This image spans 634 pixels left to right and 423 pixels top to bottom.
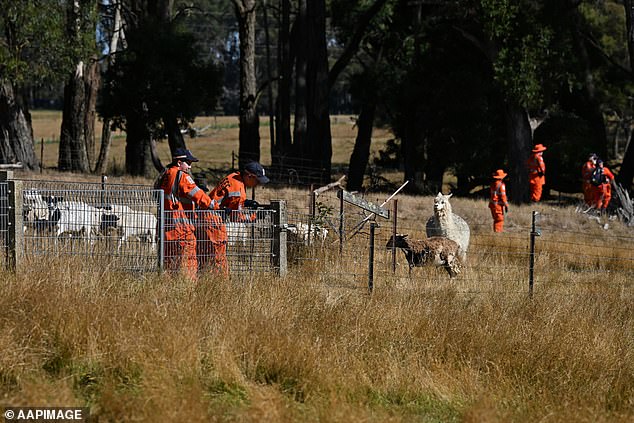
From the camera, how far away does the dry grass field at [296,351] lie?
313 inches

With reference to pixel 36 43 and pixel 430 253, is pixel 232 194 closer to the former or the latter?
pixel 430 253

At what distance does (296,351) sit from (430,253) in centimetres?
565

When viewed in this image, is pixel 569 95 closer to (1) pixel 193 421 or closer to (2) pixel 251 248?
(2) pixel 251 248

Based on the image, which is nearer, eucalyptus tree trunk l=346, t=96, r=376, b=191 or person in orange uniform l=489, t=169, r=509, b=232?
person in orange uniform l=489, t=169, r=509, b=232

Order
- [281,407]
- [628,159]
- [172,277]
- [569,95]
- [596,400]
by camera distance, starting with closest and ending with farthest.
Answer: [281,407] → [596,400] → [172,277] → [628,159] → [569,95]

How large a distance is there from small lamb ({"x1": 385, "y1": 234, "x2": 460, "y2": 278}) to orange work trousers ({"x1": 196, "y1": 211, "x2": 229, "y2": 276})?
10.3 ft

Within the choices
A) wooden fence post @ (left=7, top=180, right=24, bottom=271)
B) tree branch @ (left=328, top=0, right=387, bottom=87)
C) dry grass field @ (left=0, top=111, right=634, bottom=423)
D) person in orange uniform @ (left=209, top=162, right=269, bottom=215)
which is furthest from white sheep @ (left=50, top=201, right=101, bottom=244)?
tree branch @ (left=328, top=0, right=387, bottom=87)

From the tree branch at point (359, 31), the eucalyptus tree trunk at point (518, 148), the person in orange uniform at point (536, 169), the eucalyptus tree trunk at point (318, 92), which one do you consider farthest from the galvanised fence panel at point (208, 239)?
the tree branch at point (359, 31)

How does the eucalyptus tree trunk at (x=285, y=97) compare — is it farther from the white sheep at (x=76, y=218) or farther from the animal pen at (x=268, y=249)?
the white sheep at (x=76, y=218)

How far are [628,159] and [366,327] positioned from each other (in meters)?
27.9

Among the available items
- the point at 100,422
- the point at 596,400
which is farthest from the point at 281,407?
the point at 596,400

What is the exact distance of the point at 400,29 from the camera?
37562mm

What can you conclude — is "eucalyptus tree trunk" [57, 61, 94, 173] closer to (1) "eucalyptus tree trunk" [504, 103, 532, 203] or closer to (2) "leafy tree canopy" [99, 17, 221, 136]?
(2) "leafy tree canopy" [99, 17, 221, 136]

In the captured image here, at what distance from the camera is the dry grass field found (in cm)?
795
